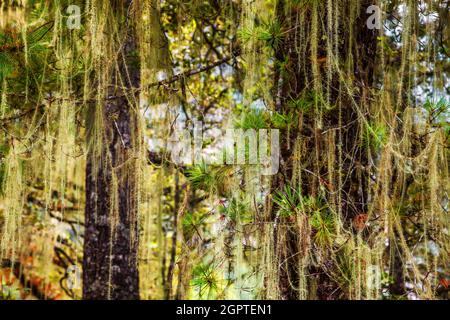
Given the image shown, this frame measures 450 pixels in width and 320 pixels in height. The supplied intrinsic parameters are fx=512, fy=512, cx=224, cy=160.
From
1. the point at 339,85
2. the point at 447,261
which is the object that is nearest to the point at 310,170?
the point at 339,85

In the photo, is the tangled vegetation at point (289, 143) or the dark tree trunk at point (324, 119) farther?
the dark tree trunk at point (324, 119)

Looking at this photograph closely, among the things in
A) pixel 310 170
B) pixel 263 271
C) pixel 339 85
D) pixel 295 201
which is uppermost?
pixel 339 85

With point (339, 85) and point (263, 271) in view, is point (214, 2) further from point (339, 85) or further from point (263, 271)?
point (263, 271)

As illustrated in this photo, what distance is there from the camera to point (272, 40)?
199 centimetres

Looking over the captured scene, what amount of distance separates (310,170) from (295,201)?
0.22m

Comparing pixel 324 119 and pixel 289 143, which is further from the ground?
pixel 324 119

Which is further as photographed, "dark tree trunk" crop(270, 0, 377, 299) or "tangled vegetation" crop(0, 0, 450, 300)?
"dark tree trunk" crop(270, 0, 377, 299)

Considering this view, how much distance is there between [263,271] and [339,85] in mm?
855
